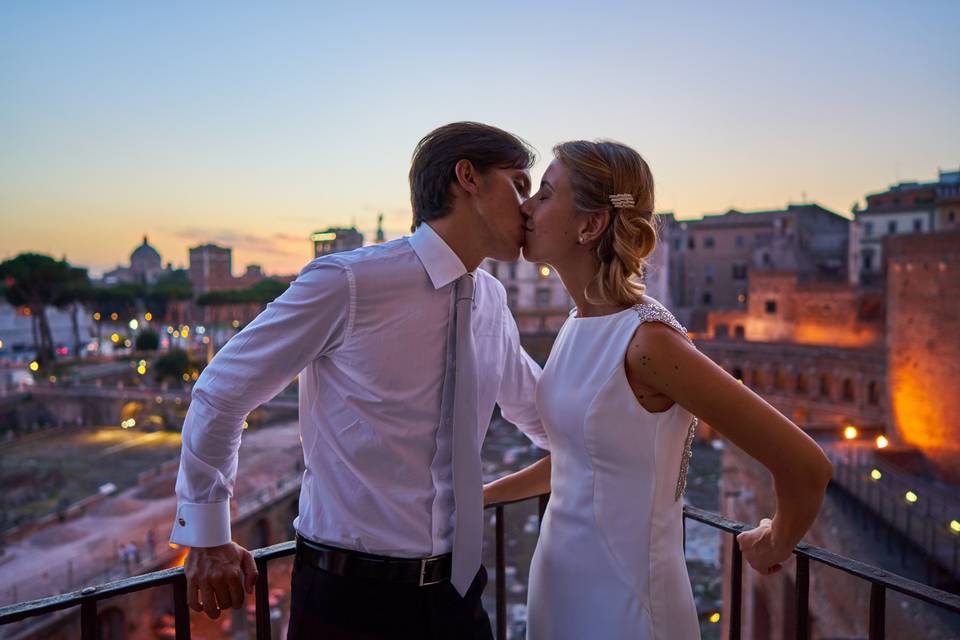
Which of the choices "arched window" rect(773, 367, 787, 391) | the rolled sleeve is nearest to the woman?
the rolled sleeve

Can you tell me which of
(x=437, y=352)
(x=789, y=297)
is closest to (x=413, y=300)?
(x=437, y=352)

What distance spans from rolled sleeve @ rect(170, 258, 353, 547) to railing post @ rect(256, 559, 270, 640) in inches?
11.7

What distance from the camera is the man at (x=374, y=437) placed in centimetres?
182

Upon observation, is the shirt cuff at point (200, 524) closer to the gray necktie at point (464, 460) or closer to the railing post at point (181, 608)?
the railing post at point (181, 608)

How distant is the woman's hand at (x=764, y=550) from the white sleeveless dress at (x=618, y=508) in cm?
21

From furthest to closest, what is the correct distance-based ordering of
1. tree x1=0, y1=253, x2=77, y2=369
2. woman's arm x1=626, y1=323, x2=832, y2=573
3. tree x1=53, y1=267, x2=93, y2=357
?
1. tree x1=53, y1=267, x2=93, y2=357
2. tree x1=0, y1=253, x2=77, y2=369
3. woman's arm x1=626, y1=323, x2=832, y2=573

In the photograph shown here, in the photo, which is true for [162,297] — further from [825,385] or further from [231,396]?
[231,396]

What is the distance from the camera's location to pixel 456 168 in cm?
200

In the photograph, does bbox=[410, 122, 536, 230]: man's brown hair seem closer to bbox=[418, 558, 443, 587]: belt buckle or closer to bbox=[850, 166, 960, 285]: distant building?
bbox=[418, 558, 443, 587]: belt buckle

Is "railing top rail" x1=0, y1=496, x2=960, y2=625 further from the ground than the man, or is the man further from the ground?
the man

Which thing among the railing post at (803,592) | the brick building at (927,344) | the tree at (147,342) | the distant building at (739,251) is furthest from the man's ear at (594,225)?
the tree at (147,342)

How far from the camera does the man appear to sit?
71.6 inches

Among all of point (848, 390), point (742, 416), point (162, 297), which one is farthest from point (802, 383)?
point (162, 297)

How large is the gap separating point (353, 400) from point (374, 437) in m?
0.11
